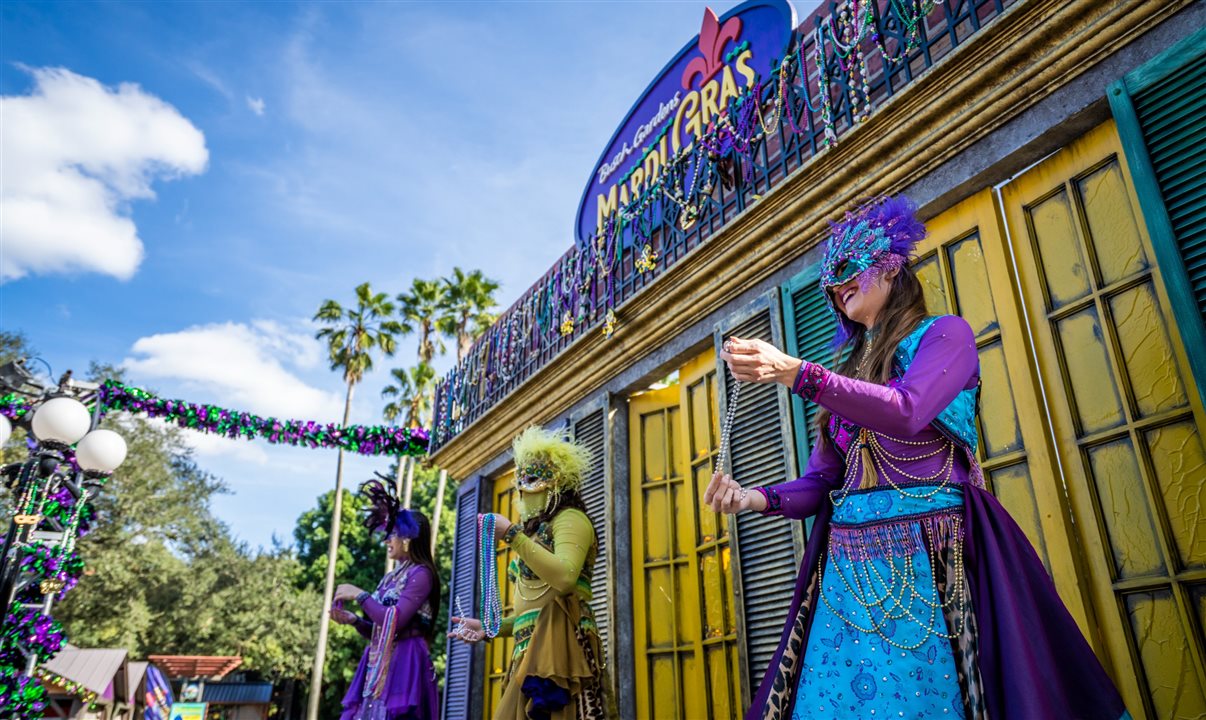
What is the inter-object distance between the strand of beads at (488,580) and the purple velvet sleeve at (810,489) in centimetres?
170

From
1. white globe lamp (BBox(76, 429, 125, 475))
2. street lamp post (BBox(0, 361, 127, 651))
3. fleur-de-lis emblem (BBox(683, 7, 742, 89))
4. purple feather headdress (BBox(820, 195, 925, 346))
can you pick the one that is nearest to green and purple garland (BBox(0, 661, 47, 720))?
street lamp post (BBox(0, 361, 127, 651))

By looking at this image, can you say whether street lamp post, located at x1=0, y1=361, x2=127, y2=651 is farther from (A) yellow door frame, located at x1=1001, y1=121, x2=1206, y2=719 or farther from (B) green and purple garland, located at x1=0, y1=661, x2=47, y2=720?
(A) yellow door frame, located at x1=1001, y1=121, x2=1206, y2=719

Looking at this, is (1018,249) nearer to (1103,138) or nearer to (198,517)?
(1103,138)

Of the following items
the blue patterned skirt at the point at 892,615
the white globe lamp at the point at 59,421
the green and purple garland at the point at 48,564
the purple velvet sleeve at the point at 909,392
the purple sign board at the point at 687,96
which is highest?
the purple sign board at the point at 687,96

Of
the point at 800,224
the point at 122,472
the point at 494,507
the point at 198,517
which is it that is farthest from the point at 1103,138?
the point at 198,517

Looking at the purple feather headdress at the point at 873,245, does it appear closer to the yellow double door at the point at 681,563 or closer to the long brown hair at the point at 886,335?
the long brown hair at the point at 886,335

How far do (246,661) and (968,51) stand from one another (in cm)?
3011

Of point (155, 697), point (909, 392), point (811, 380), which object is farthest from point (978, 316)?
point (155, 697)

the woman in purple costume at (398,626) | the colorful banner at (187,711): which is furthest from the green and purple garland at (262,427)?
the woman in purple costume at (398,626)

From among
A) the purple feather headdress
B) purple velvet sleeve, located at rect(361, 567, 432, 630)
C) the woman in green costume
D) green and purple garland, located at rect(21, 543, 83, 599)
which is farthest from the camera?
green and purple garland, located at rect(21, 543, 83, 599)

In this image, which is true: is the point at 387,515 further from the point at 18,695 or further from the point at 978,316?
the point at 978,316

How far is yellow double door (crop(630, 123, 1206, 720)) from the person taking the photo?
9.64 feet

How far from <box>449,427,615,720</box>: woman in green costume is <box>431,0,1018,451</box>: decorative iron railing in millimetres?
2528

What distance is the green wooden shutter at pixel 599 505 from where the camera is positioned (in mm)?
6117
